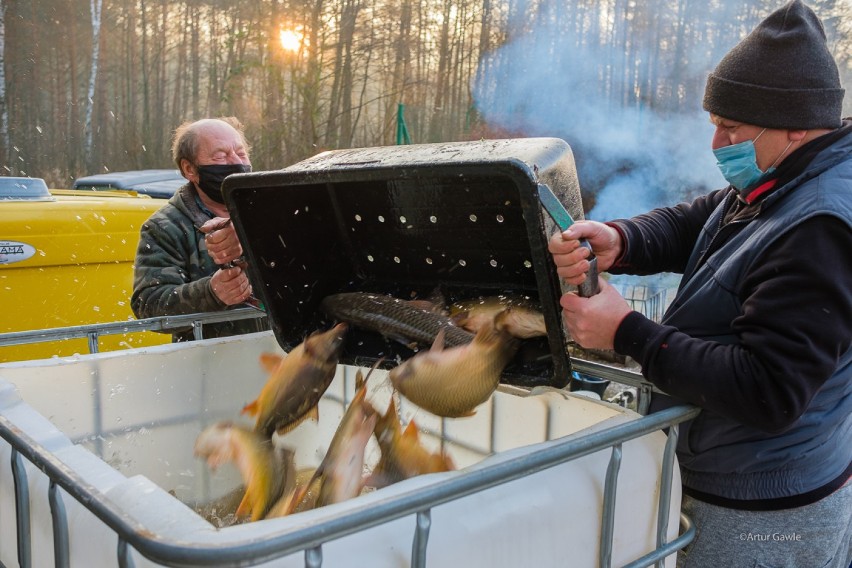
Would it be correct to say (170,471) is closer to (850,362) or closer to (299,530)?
(299,530)

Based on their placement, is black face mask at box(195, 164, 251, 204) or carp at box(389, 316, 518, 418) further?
black face mask at box(195, 164, 251, 204)

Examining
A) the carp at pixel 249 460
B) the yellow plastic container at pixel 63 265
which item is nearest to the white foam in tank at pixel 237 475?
the carp at pixel 249 460

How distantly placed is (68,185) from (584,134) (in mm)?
12076

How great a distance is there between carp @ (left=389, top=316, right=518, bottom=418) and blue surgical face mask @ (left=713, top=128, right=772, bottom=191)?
0.70 m

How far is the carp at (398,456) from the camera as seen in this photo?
1.91 metres

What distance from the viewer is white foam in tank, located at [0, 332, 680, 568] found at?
44.3 inches

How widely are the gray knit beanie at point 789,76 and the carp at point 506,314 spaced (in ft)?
2.33

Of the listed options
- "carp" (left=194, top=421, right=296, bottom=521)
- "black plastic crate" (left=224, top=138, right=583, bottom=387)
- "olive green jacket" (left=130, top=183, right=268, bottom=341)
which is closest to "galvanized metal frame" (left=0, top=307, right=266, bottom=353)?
"olive green jacket" (left=130, top=183, right=268, bottom=341)

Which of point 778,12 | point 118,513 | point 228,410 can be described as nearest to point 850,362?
point 778,12

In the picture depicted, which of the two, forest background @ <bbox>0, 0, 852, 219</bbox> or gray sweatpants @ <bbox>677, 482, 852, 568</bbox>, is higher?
forest background @ <bbox>0, 0, 852, 219</bbox>

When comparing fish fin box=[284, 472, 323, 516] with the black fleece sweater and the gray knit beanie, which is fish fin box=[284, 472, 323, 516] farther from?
the gray knit beanie

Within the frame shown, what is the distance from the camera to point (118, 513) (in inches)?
36.6

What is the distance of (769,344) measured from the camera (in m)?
1.35

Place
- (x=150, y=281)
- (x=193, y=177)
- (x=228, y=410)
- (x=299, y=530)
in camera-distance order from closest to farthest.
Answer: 1. (x=299, y=530)
2. (x=228, y=410)
3. (x=150, y=281)
4. (x=193, y=177)
